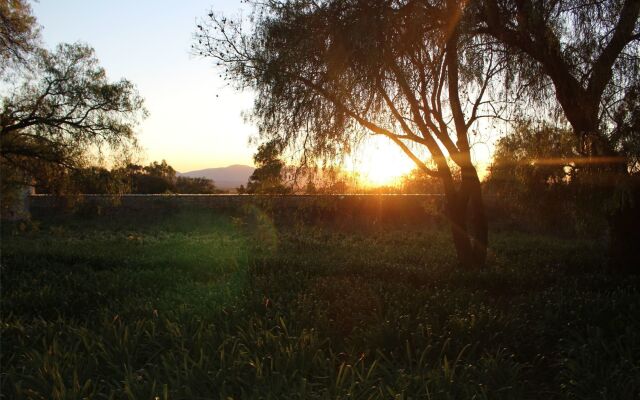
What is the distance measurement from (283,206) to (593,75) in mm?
19925

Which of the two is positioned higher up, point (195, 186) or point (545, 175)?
point (195, 186)

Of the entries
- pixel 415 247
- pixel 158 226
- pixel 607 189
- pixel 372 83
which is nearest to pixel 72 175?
pixel 158 226

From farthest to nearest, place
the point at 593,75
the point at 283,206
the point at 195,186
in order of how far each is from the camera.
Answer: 1. the point at 195,186
2. the point at 283,206
3. the point at 593,75

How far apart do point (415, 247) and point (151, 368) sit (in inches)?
543

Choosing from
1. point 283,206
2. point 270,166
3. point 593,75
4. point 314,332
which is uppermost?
point 593,75

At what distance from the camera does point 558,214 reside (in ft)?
41.7

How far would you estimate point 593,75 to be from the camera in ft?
33.4

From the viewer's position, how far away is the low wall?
74.7 ft

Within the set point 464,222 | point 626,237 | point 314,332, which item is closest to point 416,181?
point 464,222

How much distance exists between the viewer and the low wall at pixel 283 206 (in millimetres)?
22781

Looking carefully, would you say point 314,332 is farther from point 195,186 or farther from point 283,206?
point 195,186

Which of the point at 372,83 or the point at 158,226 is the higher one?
the point at 372,83

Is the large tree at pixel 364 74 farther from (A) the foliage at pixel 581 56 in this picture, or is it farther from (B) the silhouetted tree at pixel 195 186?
(B) the silhouetted tree at pixel 195 186

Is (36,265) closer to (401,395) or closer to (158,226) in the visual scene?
(401,395)
